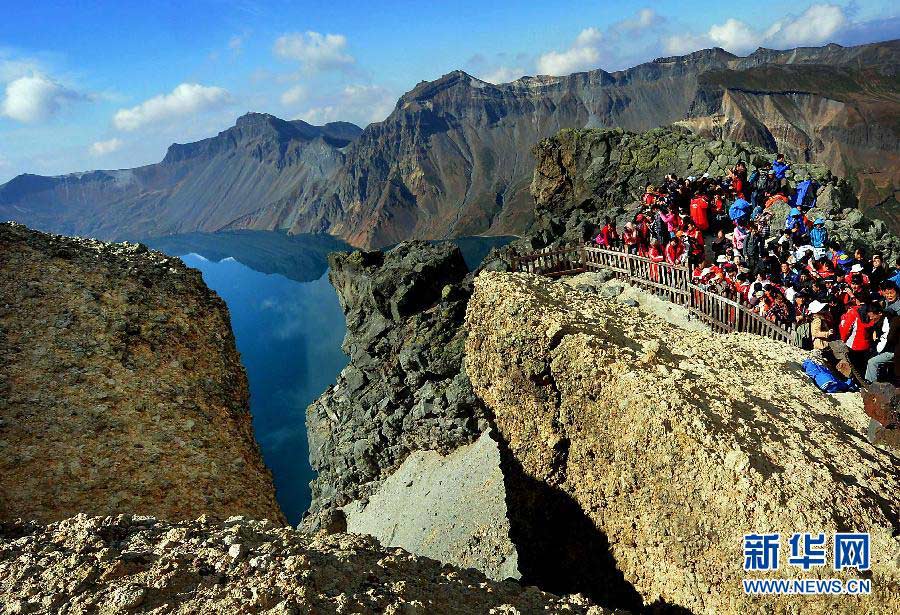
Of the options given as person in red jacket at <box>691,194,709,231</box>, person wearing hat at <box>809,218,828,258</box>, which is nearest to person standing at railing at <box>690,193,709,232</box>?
person in red jacket at <box>691,194,709,231</box>

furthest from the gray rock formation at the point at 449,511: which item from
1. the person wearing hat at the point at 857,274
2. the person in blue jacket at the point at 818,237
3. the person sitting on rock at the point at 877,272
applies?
the person in blue jacket at the point at 818,237

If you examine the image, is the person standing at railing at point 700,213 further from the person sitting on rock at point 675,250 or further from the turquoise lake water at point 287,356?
the turquoise lake water at point 287,356

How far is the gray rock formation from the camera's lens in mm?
20817

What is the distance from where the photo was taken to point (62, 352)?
9516 millimetres

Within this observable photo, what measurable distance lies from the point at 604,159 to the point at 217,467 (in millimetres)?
45166

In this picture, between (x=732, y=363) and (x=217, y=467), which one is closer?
(x=217, y=467)

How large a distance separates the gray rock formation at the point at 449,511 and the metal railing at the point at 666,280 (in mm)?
10010

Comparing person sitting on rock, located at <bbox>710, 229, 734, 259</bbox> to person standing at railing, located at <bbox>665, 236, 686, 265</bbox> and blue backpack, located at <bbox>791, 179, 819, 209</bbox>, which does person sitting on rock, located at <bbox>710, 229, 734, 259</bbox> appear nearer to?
person standing at railing, located at <bbox>665, 236, 686, 265</bbox>

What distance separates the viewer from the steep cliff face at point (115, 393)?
807cm

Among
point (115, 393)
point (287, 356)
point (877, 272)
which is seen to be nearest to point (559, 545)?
point (115, 393)

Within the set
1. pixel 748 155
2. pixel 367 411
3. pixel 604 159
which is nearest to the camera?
pixel 748 155

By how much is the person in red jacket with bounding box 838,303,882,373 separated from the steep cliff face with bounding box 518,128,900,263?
8731 millimetres

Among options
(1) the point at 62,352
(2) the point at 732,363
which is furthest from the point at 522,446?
(1) the point at 62,352

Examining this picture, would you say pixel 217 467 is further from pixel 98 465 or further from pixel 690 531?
pixel 690 531
